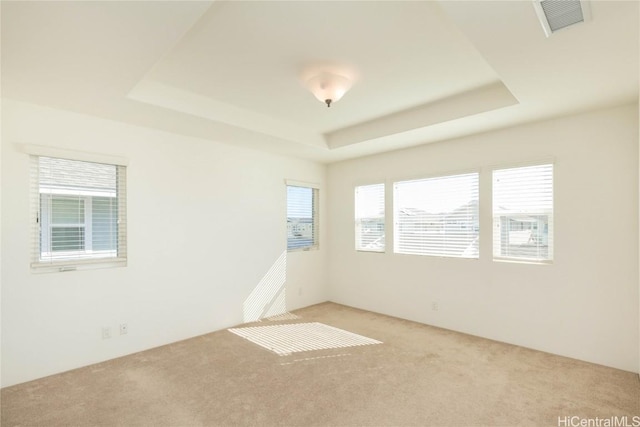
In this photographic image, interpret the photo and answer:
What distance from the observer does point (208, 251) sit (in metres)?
4.19

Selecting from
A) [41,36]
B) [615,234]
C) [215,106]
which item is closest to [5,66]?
[41,36]

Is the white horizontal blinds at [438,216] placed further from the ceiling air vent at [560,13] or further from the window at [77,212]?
the window at [77,212]

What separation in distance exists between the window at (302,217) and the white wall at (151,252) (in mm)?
186

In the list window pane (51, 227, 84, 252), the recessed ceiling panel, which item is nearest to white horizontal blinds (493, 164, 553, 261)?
the recessed ceiling panel

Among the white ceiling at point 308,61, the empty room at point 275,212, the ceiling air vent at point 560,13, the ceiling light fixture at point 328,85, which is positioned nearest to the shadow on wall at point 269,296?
the empty room at point 275,212

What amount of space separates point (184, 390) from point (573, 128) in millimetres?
4457

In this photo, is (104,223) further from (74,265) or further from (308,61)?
(308,61)

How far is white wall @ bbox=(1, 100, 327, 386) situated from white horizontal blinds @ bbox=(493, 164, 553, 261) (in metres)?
2.92

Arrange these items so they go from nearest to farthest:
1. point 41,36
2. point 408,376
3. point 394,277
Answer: point 41,36 → point 408,376 → point 394,277

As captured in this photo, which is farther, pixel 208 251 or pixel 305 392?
Answer: pixel 208 251

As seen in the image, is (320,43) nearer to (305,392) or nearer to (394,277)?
(305,392)

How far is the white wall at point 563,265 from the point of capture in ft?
10.0

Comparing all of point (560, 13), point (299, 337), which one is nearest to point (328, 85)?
point (560, 13)

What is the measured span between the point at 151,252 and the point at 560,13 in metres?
4.02
